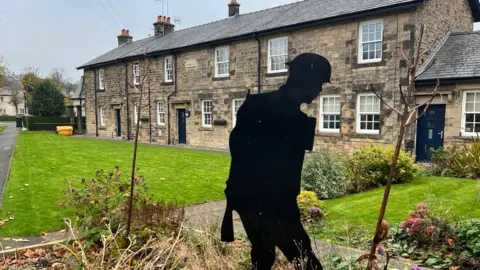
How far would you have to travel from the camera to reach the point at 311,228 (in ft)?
19.4

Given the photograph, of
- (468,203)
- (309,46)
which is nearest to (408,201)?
(468,203)

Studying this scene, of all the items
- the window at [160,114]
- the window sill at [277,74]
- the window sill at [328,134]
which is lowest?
the window sill at [328,134]

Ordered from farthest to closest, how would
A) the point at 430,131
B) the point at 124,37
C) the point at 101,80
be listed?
the point at 124,37 < the point at 101,80 < the point at 430,131

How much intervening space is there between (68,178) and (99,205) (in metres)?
6.25

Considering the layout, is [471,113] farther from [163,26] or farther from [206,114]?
[163,26]

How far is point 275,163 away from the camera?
12.4 feet

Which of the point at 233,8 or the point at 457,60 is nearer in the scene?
the point at 457,60

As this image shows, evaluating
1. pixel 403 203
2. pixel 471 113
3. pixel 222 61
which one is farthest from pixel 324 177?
pixel 222 61

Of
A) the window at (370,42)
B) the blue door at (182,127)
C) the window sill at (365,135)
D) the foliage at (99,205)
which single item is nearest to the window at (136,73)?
the blue door at (182,127)

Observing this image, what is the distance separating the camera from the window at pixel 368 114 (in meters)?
14.5

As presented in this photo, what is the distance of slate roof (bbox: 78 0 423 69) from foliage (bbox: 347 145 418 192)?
22.7 ft

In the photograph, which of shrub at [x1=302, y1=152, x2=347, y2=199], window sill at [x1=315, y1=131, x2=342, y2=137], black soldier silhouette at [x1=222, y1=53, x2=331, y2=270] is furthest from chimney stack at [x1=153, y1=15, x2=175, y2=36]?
black soldier silhouette at [x1=222, y1=53, x2=331, y2=270]

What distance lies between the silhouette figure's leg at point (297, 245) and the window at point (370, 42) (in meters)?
12.4

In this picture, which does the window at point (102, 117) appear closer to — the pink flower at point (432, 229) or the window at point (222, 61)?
the window at point (222, 61)
